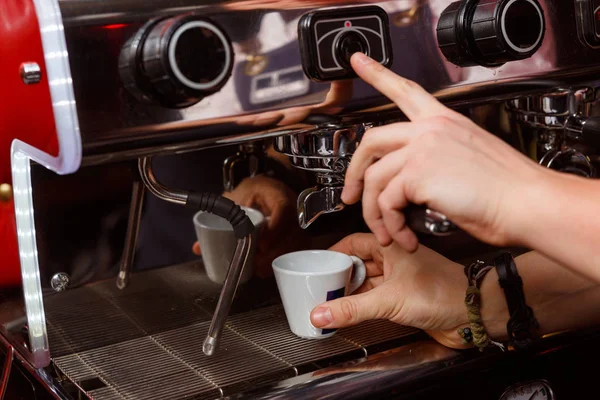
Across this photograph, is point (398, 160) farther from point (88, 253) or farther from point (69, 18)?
point (88, 253)

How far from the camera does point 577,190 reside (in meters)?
0.55

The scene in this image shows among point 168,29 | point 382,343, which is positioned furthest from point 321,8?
point 382,343

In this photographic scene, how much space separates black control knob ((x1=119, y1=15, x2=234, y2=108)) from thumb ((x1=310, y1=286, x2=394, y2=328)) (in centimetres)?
25

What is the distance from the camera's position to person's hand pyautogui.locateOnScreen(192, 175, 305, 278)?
0.90 metres

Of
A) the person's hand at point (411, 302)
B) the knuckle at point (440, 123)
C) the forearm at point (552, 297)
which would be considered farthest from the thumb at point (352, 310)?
the knuckle at point (440, 123)

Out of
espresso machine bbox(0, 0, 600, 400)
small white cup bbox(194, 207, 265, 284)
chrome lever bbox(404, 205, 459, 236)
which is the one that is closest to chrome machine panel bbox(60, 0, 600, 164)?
espresso machine bbox(0, 0, 600, 400)

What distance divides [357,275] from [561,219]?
0.29 metres

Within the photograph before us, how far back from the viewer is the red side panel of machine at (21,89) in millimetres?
556

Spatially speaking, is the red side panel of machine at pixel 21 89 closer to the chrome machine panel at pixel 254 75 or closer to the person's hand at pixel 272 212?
the chrome machine panel at pixel 254 75

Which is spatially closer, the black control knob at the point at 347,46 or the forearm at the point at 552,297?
the black control knob at the point at 347,46

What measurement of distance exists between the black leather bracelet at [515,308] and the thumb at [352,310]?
11 centimetres

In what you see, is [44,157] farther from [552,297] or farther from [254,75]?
[552,297]

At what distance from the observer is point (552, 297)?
30.1 inches

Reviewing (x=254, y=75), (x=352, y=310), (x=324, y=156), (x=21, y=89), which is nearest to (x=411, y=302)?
(x=352, y=310)
